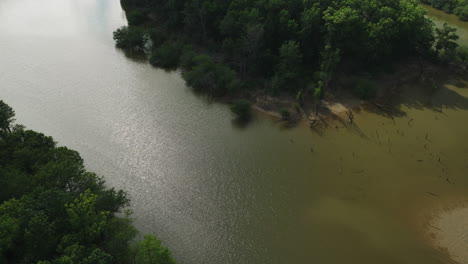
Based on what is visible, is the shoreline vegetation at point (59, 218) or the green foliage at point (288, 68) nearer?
the shoreline vegetation at point (59, 218)

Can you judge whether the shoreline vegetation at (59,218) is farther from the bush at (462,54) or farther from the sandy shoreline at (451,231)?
the bush at (462,54)

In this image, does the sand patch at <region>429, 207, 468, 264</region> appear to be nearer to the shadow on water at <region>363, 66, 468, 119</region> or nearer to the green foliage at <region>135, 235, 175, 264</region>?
the shadow on water at <region>363, 66, 468, 119</region>

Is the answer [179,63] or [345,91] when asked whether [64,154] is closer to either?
[179,63]

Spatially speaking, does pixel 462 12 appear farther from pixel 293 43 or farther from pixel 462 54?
pixel 293 43

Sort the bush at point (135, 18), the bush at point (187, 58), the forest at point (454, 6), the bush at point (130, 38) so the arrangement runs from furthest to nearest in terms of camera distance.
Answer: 1. the forest at point (454, 6)
2. the bush at point (135, 18)
3. the bush at point (130, 38)
4. the bush at point (187, 58)

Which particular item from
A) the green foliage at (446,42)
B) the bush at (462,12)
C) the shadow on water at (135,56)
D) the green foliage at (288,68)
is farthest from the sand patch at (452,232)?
the bush at (462,12)

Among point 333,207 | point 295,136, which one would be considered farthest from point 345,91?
point 333,207

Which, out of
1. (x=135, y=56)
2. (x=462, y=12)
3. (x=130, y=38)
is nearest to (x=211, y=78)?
(x=135, y=56)
